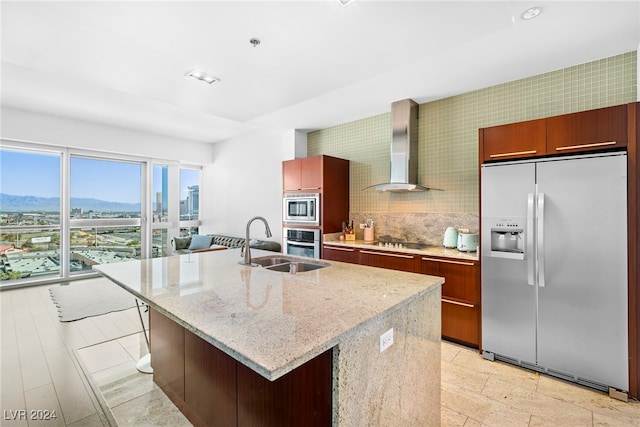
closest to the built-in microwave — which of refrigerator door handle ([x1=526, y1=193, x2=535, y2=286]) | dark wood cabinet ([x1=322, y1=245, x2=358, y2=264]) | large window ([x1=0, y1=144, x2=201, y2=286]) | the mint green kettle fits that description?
dark wood cabinet ([x1=322, y1=245, x2=358, y2=264])

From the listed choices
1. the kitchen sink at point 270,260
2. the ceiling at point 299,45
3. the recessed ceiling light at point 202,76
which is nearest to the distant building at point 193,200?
the ceiling at point 299,45

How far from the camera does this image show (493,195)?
267cm

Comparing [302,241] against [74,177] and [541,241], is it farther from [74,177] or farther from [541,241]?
[74,177]

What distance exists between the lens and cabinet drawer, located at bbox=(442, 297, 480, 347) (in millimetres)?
2844

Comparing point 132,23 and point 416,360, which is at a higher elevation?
point 132,23

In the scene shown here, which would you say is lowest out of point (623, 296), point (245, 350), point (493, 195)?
point (623, 296)

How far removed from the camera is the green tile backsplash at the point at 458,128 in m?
2.72

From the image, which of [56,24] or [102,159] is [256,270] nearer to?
[56,24]

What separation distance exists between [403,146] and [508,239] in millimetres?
1617

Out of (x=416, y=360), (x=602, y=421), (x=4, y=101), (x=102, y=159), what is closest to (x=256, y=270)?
(x=416, y=360)

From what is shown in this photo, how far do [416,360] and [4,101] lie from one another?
6.06 metres

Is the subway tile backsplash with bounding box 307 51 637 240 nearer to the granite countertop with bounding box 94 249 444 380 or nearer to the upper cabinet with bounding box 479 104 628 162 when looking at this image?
the upper cabinet with bounding box 479 104 628 162

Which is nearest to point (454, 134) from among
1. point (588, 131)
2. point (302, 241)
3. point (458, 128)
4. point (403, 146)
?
point (458, 128)

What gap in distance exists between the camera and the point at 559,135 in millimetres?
2381
